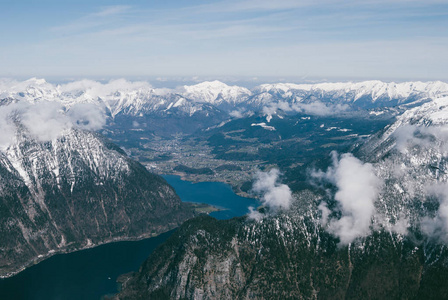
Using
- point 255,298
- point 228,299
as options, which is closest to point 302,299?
point 255,298

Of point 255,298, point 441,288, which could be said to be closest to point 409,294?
point 441,288

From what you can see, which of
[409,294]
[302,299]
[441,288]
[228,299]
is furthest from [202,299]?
[441,288]

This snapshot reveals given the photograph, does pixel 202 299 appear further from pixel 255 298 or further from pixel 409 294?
pixel 409 294

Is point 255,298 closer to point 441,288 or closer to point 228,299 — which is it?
point 228,299

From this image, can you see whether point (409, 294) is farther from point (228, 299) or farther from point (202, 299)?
point (202, 299)

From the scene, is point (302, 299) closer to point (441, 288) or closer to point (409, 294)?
point (409, 294)

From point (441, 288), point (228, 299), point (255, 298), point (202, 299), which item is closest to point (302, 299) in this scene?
point (255, 298)
